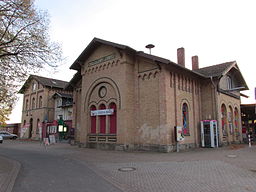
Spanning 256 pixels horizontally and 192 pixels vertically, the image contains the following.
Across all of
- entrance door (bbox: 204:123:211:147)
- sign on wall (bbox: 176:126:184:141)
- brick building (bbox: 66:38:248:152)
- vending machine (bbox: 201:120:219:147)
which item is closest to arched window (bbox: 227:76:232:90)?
brick building (bbox: 66:38:248:152)

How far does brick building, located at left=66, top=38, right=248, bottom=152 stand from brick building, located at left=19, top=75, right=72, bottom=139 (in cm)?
→ 1471

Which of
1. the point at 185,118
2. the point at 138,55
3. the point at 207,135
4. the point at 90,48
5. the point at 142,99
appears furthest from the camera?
the point at 90,48

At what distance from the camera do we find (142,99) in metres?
17.5

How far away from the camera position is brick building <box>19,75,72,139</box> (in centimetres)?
3440

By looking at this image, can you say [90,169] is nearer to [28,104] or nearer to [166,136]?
[166,136]

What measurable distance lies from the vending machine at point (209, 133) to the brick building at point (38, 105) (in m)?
22.8

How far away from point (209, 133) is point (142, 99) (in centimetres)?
636

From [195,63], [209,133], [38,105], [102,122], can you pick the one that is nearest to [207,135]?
[209,133]

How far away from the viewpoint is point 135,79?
18.3m

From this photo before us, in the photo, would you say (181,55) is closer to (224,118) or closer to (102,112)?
(224,118)

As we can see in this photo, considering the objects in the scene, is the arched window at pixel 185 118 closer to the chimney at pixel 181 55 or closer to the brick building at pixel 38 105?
the chimney at pixel 181 55

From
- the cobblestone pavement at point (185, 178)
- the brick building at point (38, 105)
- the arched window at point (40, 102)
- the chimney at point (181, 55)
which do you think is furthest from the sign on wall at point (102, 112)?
the arched window at point (40, 102)

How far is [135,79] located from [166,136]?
549 cm

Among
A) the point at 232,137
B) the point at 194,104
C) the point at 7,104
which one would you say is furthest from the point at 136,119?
the point at 232,137
